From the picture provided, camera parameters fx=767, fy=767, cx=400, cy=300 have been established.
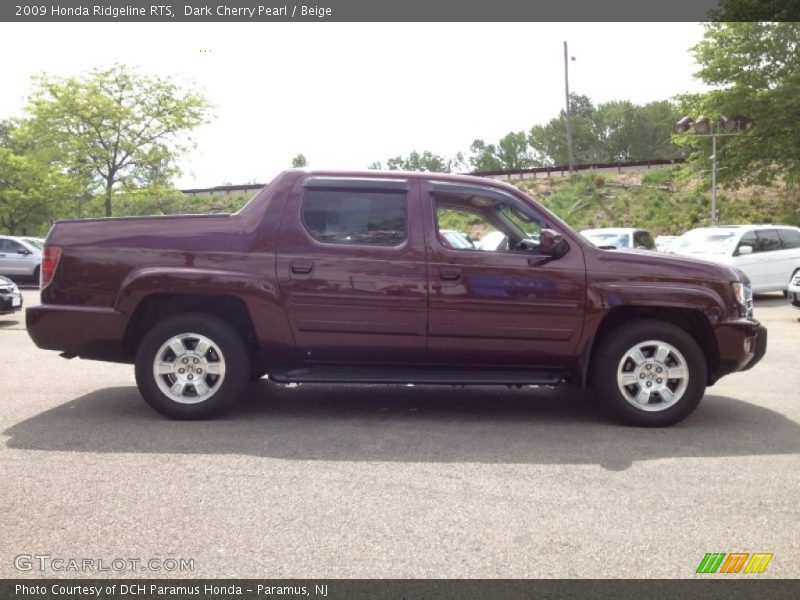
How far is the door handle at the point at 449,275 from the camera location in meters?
5.70

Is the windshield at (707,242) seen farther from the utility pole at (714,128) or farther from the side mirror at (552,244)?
the utility pole at (714,128)

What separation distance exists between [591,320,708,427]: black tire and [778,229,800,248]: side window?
13.3 meters

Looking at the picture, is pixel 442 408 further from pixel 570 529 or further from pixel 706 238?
pixel 706 238

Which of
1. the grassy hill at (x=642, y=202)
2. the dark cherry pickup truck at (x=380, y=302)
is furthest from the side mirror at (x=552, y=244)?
the grassy hill at (x=642, y=202)

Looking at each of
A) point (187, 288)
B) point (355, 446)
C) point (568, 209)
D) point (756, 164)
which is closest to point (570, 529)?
point (355, 446)

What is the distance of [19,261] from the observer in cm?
2270

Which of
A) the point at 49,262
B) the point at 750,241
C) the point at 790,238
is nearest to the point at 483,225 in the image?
the point at 49,262

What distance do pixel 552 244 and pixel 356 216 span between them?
4.92ft

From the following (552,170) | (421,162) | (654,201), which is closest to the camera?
(654,201)

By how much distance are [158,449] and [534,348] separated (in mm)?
2766

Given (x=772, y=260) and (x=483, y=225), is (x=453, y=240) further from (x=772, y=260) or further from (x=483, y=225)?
(x=772, y=260)

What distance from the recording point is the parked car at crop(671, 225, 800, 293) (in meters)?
16.6

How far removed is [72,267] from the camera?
5.82m

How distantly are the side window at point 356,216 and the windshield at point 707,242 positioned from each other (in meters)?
12.8
